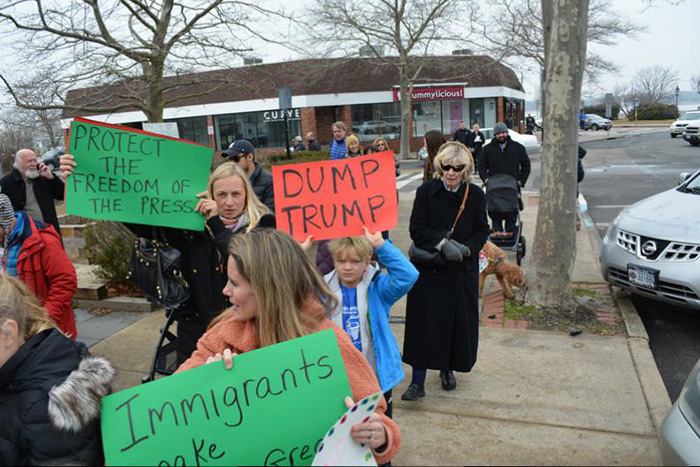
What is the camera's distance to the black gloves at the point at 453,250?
148 inches

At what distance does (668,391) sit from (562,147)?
247cm

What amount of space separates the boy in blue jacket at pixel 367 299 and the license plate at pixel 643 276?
3.38 meters

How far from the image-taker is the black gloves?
148 inches

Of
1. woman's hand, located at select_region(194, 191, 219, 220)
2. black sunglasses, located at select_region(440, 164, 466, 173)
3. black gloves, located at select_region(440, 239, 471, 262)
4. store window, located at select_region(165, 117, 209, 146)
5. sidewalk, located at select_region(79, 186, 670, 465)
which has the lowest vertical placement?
sidewalk, located at select_region(79, 186, 670, 465)

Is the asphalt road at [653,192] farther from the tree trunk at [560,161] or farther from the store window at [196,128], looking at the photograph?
the store window at [196,128]

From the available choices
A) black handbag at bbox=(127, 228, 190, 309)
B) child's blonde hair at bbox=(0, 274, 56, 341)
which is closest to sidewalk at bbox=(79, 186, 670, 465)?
black handbag at bbox=(127, 228, 190, 309)

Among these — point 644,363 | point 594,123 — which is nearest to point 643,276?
point 644,363

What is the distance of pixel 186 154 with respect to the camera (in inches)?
132

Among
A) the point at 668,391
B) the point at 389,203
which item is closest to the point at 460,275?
the point at 389,203

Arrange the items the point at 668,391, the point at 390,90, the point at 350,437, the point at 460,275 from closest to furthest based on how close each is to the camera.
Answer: the point at 350,437 < the point at 460,275 < the point at 668,391 < the point at 390,90

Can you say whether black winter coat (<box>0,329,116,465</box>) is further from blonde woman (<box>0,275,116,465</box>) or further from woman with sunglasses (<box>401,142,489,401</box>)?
woman with sunglasses (<box>401,142,489,401</box>)

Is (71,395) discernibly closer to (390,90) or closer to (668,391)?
(668,391)

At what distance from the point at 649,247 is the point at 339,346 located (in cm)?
454

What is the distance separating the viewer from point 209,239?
3.33 meters
